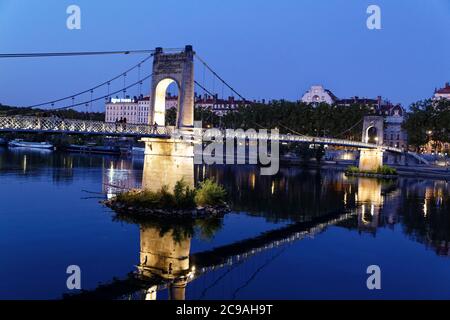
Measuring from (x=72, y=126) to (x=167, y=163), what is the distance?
6757mm

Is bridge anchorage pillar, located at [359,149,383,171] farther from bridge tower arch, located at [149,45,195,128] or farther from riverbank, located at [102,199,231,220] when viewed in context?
bridge tower arch, located at [149,45,195,128]

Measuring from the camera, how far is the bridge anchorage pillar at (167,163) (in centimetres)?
2925

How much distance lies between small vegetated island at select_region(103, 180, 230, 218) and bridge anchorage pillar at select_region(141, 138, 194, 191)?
1.40 feet

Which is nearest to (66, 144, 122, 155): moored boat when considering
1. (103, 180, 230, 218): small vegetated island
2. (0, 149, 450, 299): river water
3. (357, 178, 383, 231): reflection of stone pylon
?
(357, 178, 383, 231): reflection of stone pylon

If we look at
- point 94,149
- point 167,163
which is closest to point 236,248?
point 167,163

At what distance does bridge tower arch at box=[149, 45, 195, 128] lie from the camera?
30.7 meters

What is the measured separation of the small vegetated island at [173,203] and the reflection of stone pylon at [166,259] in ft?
8.96

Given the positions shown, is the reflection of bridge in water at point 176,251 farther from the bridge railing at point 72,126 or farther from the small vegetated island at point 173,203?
the bridge railing at point 72,126

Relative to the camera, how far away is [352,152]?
8719cm

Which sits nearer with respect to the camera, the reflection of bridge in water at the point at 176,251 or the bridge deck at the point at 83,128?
the reflection of bridge in water at the point at 176,251

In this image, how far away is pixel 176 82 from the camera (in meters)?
31.6

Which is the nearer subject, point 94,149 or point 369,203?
point 369,203

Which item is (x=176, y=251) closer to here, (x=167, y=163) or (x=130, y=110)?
(x=167, y=163)

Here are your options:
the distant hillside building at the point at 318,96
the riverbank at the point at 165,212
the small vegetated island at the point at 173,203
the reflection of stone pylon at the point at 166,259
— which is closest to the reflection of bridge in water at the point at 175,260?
the reflection of stone pylon at the point at 166,259
